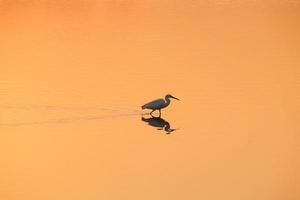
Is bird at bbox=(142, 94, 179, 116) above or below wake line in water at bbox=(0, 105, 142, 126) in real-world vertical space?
above

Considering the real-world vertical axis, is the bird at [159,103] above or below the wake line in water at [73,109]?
above

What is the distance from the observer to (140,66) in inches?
75.7

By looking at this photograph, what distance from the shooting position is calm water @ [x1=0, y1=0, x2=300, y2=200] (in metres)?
1.88

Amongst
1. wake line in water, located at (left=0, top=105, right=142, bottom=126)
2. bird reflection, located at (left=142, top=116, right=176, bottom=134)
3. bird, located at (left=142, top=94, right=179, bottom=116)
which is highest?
bird, located at (left=142, top=94, right=179, bottom=116)

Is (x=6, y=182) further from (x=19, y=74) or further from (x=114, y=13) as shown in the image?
(x=114, y=13)

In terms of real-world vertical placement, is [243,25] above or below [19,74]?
above

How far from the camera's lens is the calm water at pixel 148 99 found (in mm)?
1882

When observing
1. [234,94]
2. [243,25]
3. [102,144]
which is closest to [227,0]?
[243,25]

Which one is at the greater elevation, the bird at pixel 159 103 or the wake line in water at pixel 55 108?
the bird at pixel 159 103

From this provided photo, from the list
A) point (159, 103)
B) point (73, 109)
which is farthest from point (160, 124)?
point (73, 109)

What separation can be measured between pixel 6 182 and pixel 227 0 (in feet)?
4.26

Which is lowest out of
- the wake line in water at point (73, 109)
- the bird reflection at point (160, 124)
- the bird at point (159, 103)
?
the bird reflection at point (160, 124)

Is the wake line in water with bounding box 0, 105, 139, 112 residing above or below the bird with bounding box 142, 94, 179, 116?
below

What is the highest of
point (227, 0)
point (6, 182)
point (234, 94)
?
point (227, 0)
